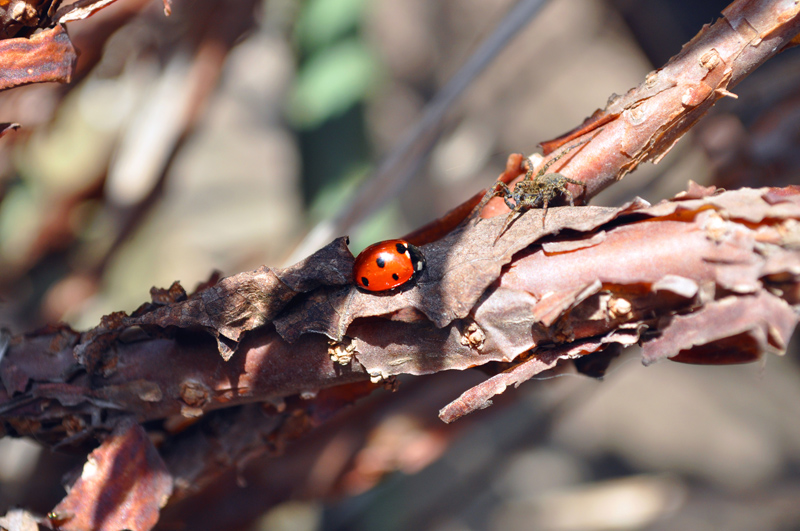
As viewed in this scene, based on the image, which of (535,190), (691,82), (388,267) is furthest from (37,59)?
(691,82)

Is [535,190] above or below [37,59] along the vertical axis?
below

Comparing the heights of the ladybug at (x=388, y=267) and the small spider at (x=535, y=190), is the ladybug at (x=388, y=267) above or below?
above

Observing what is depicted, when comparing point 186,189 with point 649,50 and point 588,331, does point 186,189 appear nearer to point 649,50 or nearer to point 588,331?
point 649,50

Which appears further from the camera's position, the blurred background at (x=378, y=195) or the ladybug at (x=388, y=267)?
the blurred background at (x=378, y=195)

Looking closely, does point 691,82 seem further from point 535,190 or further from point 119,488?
point 119,488

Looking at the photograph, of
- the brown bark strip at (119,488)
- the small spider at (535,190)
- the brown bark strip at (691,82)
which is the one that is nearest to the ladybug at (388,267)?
the small spider at (535,190)

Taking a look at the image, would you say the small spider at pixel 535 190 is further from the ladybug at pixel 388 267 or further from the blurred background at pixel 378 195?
the blurred background at pixel 378 195
